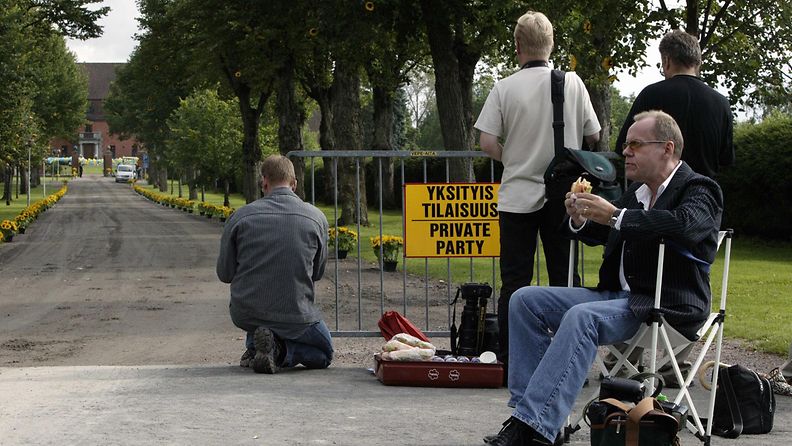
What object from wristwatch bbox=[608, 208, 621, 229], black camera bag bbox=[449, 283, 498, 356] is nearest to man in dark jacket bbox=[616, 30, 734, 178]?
wristwatch bbox=[608, 208, 621, 229]

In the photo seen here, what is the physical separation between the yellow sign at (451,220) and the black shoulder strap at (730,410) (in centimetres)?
367

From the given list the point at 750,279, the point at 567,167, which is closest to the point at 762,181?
the point at 750,279

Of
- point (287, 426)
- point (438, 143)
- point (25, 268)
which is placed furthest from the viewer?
point (438, 143)

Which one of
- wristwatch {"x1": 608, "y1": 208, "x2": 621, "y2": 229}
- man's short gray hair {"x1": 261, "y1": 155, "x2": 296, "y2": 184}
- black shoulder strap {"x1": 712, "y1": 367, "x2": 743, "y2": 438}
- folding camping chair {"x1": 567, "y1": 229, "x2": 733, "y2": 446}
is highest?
man's short gray hair {"x1": 261, "y1": 155, "x2": 296, "y2": 184}

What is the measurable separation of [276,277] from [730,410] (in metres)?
3.64

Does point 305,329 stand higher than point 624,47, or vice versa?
point 624,47

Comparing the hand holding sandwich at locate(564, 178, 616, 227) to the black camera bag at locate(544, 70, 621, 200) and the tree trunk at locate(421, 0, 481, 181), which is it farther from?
the tree trunk at locate(421, 0, 481, 181)

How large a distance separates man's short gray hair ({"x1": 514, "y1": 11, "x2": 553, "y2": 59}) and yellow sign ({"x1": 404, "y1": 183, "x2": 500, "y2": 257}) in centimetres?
246

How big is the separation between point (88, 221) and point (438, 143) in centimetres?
7240

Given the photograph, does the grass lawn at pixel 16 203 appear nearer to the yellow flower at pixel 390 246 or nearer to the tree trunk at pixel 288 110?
the tree trunk at pixel 288 110

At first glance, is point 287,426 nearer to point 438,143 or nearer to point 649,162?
point 649,162

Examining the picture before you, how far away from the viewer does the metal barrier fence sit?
992 cm

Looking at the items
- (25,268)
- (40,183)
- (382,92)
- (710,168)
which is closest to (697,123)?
(710,168)

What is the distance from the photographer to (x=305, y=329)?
350 inches
